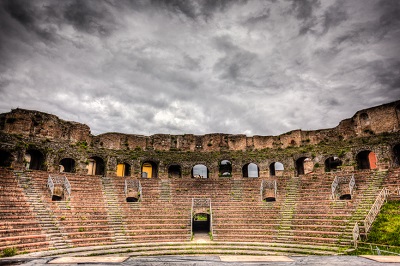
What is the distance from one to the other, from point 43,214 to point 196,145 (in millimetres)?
15872

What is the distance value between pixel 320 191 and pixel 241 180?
6115 millimetres

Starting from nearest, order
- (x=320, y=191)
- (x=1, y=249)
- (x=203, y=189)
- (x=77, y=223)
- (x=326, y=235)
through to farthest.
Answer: (x=1, y=249) < (x=326, y=235) < (x=77, y=223) < (x=320, y=191) < (x=203, y=189)

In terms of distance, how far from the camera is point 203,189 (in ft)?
64.1

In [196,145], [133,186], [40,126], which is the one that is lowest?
[133,186]

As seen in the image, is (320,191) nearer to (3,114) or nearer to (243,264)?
(243,264)

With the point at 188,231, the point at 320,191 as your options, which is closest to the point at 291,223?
the point at 320,191

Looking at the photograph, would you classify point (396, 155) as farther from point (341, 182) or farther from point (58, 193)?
point (58, 193)

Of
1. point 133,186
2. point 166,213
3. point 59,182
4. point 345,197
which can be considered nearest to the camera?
point 166,213

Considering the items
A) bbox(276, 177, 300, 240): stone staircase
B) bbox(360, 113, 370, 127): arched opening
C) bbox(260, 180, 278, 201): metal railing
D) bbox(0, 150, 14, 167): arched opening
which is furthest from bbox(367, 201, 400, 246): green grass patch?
bbox(0, 150, 14, 167): arched opening

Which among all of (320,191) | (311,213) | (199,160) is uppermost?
(199,160)

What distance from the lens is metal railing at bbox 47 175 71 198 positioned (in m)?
15.3

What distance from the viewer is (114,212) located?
50.2ft

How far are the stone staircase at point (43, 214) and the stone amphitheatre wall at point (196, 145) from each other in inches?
136

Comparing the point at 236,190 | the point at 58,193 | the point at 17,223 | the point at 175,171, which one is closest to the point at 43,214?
the point at 17,223
